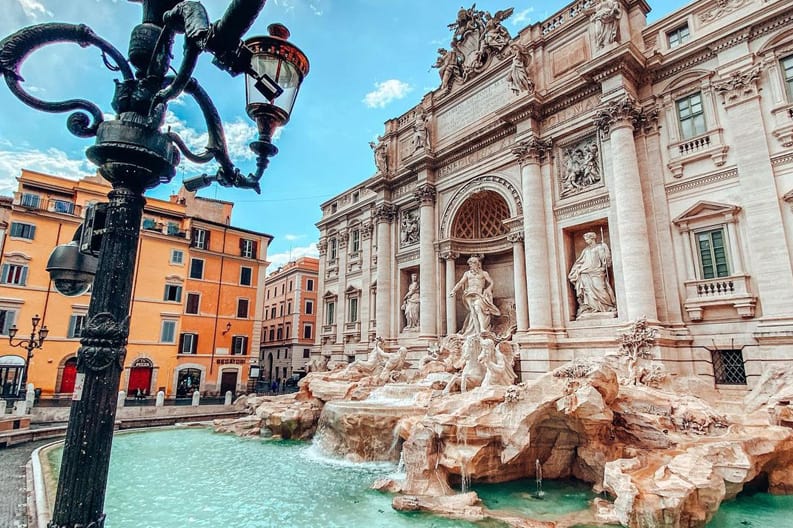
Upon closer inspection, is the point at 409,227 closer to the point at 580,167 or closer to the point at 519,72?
the point at 519,72

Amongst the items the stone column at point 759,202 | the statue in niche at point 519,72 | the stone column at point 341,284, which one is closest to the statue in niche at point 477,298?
the statue in niche at point 519,72

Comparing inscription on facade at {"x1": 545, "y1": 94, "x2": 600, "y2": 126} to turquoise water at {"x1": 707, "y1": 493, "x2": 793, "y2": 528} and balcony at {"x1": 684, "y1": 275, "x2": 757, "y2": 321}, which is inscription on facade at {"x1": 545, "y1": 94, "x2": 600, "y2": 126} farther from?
turquoise water at {"x1": 707, "y1": 493, "x2": 793, "y2": 528}

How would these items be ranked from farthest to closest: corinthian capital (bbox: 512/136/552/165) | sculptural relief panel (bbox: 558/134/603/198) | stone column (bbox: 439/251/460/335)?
stone column (bbox: 439/251/460/335), corinthian capital (bbox: 512/136/552/165), sculptural relief panel (bbox: 558/134/603/198)

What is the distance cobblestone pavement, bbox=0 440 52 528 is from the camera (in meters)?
6.38

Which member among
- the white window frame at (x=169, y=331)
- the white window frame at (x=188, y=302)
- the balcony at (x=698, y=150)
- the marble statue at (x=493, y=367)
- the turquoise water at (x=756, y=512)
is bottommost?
the turquoise water at (x=756, y=512)

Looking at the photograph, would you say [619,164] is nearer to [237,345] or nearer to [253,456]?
[253,456]

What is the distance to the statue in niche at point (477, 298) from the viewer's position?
17562 mm

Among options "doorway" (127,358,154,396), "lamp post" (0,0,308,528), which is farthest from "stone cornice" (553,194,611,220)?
"doorway" (127,358,154,396)

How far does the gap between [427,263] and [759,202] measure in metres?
11.9

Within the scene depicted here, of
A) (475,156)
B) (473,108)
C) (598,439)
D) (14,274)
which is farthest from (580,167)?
(14,274)

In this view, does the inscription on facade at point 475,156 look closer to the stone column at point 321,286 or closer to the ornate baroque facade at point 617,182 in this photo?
the ornate baroque facade at point 617,182

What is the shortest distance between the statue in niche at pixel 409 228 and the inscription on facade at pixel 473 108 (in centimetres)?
408

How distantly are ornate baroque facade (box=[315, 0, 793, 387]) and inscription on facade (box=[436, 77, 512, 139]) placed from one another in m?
0.07

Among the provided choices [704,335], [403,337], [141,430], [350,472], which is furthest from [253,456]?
[704,335]
